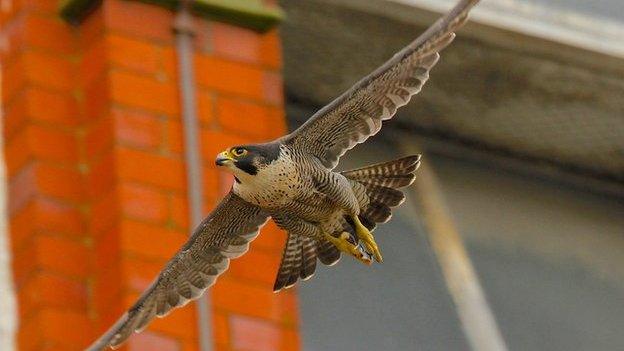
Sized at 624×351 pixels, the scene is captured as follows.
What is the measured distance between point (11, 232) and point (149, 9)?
979mm

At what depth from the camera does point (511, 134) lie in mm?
12258

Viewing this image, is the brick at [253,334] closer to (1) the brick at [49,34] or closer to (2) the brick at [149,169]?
(2) the brick at [149,169]

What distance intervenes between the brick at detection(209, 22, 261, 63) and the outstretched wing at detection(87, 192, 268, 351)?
1.51 meters

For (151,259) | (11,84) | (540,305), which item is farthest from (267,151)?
(540,305)

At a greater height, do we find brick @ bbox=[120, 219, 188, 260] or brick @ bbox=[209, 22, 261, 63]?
brick @ bbox=[209, 22, 261, 63]

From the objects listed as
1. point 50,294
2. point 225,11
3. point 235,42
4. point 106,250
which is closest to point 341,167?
point 235,42

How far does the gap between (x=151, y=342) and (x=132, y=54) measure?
1.21m

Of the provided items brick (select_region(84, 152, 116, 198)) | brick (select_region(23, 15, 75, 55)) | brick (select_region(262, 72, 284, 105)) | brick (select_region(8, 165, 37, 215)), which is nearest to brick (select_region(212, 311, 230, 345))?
brick (select_region(84, 152, 116, 198))

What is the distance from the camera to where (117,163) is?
1048 cm

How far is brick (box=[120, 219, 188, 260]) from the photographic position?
33.7 ft

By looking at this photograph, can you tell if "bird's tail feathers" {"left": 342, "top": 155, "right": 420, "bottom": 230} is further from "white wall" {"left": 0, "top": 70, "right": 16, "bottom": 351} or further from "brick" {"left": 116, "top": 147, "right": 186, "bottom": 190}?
"white wall" {"left": 0, "top": 70, "right": 16, "bottom": 351}

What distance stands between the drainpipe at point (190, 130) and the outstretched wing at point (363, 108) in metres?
1.16

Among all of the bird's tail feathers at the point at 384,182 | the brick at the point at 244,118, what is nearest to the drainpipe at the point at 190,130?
the brick at the point at 244,118

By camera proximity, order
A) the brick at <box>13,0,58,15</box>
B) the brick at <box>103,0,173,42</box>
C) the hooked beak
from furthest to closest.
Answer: the brick at <box>13,0,58,15</box> < the brick at <box>103,0,173,42</box> < the hooked beak
